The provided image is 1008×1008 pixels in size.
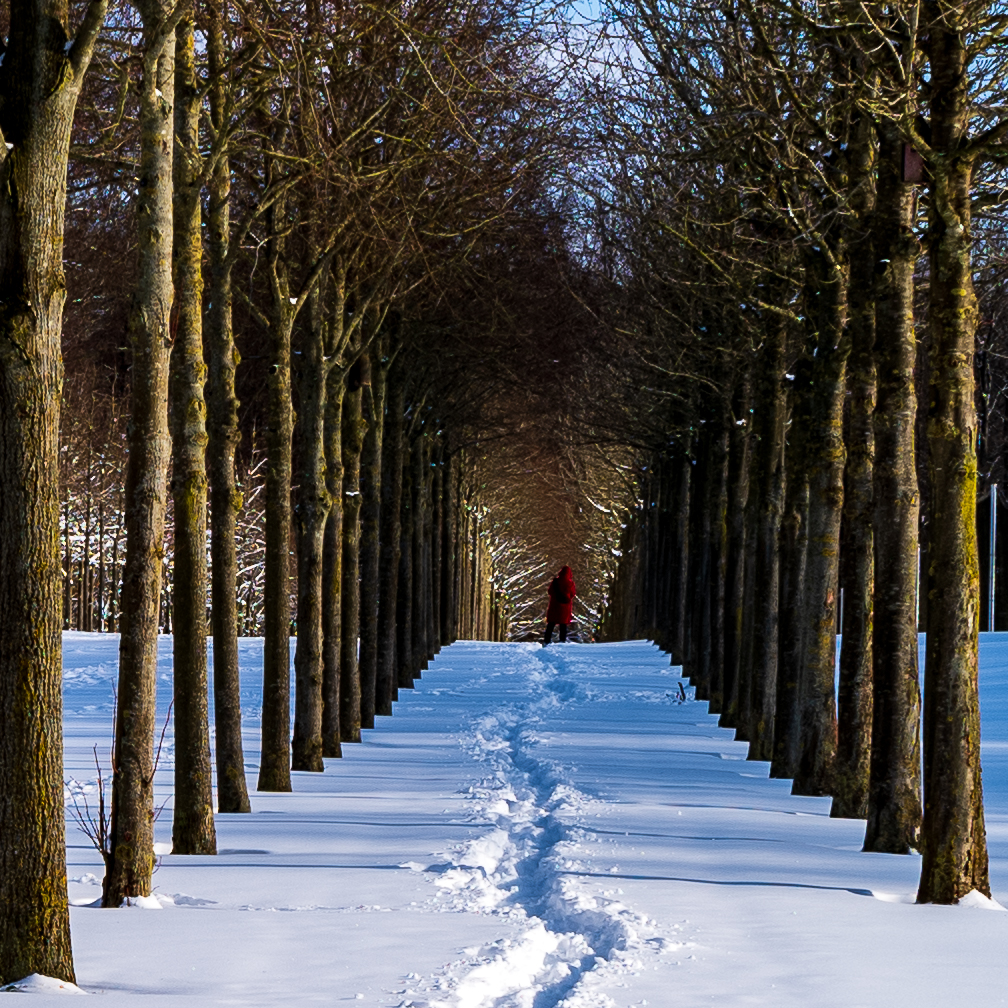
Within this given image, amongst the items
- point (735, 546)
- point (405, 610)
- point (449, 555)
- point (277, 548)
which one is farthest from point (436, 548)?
point (277, 548)

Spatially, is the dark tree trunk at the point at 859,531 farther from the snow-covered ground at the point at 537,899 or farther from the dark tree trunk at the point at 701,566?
the dark tree trunk at the point at 701,566


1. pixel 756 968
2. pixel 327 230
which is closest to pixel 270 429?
pixel 327 230

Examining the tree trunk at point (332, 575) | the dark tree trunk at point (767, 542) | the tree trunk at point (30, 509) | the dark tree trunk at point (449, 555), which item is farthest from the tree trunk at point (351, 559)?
the dark tree trunk at point (449, 555)

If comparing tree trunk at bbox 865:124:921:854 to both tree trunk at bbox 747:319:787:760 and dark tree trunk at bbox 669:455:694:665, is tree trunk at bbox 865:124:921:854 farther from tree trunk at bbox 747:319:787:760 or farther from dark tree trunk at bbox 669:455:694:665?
dark tree trunk at bbox 669:455:694:665

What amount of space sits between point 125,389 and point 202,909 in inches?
1423

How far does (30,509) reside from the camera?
5801 millimetres

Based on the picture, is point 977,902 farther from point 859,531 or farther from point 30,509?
point 30,509

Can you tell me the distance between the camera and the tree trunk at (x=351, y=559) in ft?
61.1

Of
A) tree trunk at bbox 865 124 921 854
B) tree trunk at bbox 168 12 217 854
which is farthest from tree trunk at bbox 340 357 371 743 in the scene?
tree trunk at bbox 865 124 921 854

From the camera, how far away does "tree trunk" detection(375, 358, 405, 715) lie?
906 inches

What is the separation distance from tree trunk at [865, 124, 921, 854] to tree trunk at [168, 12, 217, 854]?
454cm

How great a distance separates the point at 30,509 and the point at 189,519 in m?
3.89

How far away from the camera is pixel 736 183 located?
14.5 m

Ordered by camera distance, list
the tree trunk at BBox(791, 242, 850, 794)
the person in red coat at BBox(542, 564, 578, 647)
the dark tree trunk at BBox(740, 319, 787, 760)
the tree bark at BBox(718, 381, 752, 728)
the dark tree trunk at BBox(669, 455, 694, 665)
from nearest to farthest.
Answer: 1. the tree trunk at BBox(791, 242, 850, 794)
2. the dark tree trunk at BBox(740, 319, 787, 760)
3. the tree bark at BBox(718, 381, 752, 728)
4. the dark tree trunk at BBox(669, 455, 694, 665)
5. the person in red coat at BBox(542, 564, 578, 647)
